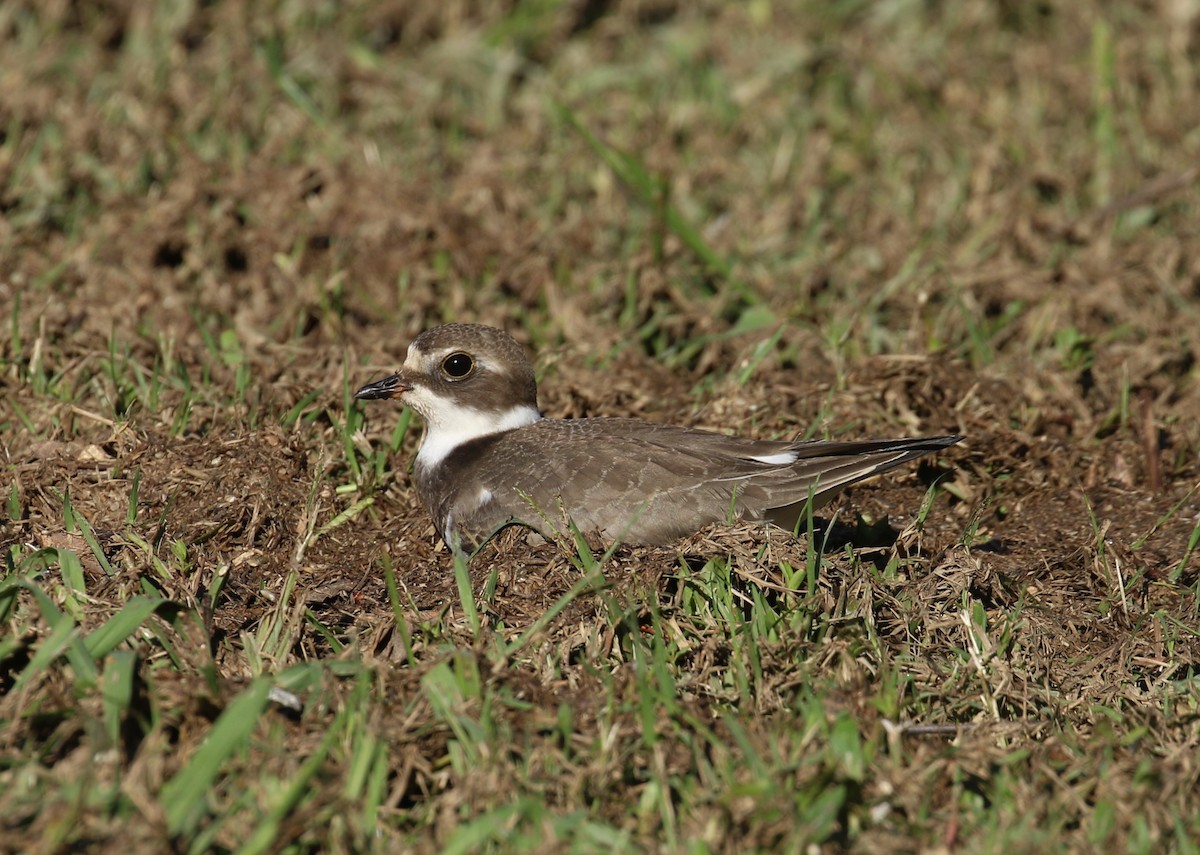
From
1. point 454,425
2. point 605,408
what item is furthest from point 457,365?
point 605,408

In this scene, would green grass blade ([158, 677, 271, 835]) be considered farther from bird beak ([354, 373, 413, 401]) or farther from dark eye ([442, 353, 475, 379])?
dark eye ([442, 353, 475, 379])

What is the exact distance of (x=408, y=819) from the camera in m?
4.30

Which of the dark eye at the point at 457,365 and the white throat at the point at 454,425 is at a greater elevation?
the dark eye at the point at 457,365

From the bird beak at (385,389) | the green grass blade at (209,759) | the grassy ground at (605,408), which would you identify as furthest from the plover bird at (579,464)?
the green grass blade at (209,759)

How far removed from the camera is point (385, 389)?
6.40 meters

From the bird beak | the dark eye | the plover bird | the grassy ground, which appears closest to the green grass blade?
the grassy ground

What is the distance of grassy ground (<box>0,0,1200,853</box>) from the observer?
169 inches

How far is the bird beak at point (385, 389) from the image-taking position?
20.9 ft

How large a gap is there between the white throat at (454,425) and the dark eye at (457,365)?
126 millimetres

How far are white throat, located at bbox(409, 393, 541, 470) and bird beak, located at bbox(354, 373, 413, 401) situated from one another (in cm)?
15

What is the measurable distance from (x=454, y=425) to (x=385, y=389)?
0.33m

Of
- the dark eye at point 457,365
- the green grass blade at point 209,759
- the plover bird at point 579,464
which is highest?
the green grass blade at point 209,759

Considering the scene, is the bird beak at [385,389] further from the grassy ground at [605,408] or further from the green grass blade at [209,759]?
the green grass blade at [209,759]

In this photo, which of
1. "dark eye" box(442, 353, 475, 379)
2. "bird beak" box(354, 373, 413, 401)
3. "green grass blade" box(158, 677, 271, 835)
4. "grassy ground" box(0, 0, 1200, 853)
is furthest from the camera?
"dark eye" box(442, 353, 475, 379)
